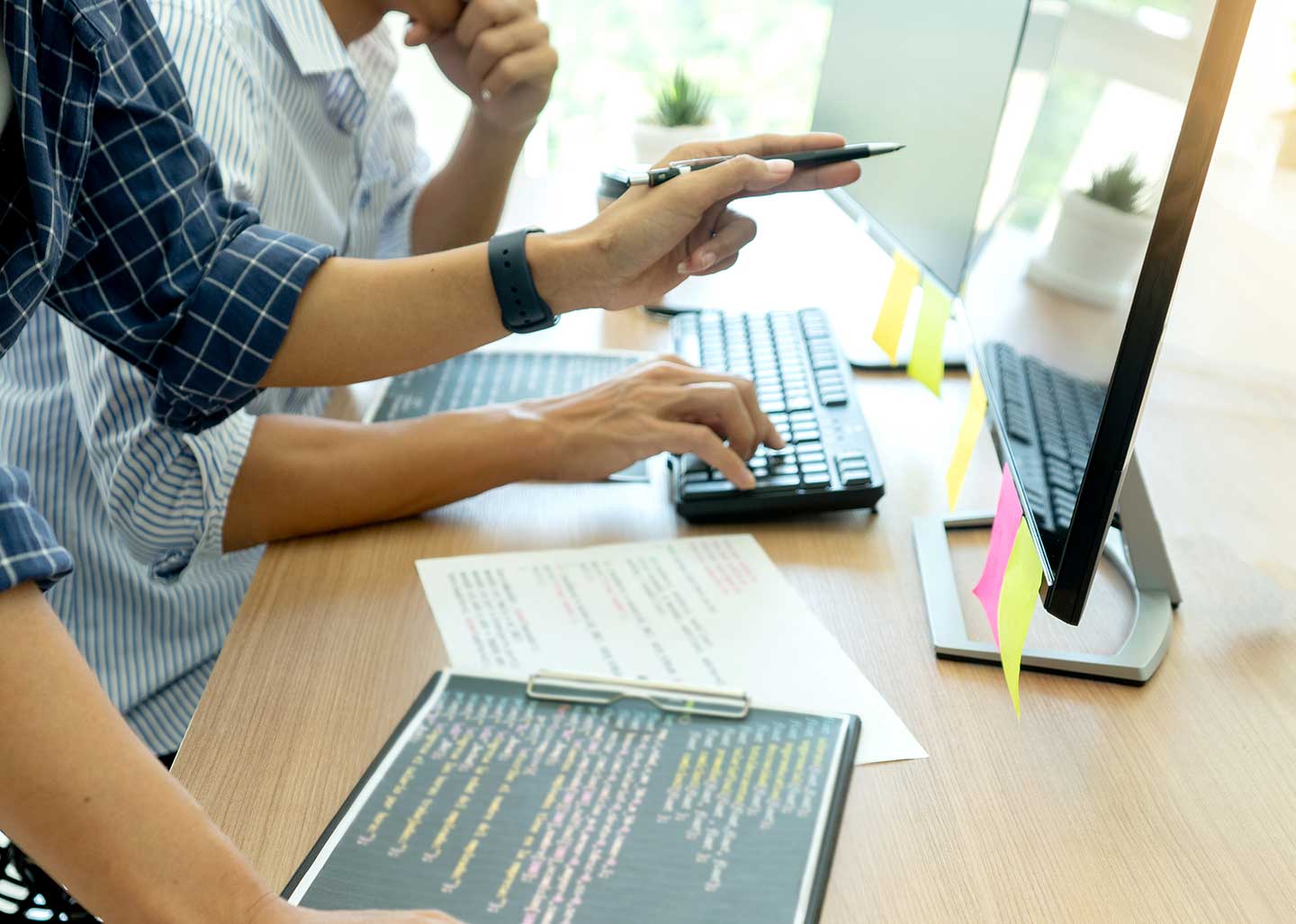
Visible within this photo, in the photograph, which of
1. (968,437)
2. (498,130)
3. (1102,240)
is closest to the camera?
(1102,240)

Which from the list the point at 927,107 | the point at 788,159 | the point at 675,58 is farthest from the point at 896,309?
the point at 675,58

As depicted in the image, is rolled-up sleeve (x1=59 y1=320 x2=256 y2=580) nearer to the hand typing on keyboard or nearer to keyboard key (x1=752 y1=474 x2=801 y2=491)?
the hand typing on keyboard

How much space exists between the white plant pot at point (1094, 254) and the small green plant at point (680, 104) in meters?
0.84

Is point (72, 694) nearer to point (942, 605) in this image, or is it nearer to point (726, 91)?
point (942, 605)

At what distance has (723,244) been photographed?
75 centimetres

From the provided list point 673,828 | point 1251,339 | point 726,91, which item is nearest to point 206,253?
point 673,828

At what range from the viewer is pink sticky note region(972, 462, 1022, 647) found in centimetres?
65

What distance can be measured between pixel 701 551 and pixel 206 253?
15.5 inches

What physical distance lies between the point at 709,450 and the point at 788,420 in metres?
0.11

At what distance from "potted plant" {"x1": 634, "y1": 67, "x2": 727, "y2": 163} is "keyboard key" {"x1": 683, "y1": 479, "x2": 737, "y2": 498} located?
709 mm

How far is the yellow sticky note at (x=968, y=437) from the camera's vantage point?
0.77 meters

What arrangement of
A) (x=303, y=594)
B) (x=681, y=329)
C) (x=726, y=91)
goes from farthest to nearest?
(x=726, y=91) → (x=681, y=329) → (x=303, y=594)

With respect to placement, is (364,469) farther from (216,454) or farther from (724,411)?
(724,411)

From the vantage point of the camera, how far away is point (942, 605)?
0.72 m
